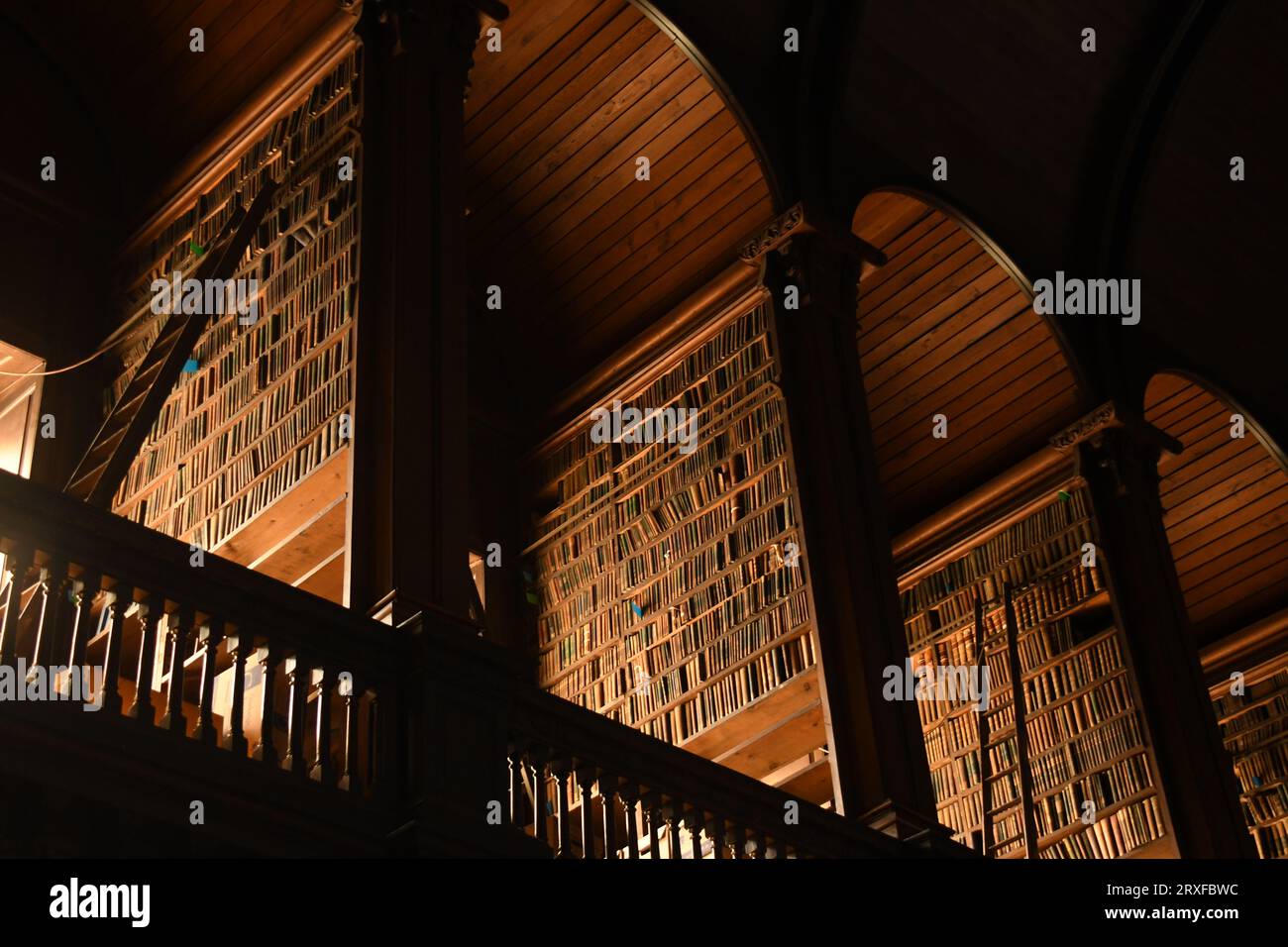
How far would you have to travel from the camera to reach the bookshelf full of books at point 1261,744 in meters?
8.90

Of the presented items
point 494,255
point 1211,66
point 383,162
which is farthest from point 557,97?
point 1211,66

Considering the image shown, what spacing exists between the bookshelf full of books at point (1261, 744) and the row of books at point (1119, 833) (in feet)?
5.96

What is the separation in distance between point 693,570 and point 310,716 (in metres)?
2.54

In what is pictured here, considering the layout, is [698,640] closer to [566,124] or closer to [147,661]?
[566,124]

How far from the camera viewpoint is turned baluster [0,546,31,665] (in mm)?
3553

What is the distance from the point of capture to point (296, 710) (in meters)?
4.07

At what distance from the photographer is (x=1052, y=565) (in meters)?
8.11

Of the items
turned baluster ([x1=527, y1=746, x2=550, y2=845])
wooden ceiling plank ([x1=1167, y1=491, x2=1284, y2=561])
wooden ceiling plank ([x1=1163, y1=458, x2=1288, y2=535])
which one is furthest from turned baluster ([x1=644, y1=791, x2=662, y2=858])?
wooden ceiling plank ([x1=1167, y1=491, x2=1284, y2=561])

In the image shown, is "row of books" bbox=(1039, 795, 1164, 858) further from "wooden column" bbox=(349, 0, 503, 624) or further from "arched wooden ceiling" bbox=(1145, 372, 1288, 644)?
"wooden column" bbox=(349, 0, 503, 624)

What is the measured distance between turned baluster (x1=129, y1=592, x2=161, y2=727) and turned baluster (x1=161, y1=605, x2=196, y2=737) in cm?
4

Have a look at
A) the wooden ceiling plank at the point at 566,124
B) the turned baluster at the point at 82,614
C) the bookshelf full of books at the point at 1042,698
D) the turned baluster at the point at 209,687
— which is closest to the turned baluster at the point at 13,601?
the turned baluster at the point at 82,614

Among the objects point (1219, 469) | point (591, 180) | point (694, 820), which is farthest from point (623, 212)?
point (1219, 469)

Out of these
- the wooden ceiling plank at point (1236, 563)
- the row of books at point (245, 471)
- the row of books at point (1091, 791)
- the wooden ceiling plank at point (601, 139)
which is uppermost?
the wooden ceiling plank at point (601, 139)

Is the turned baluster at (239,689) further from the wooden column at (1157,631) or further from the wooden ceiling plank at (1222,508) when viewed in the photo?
the wooden ceiling plank at (1222,508)
